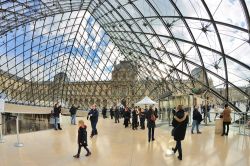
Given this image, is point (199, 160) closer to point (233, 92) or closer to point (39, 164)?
point (39, 164)

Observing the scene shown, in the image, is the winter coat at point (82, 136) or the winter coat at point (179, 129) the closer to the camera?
the winter coat at point (179, 129)

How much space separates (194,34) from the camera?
28.1m

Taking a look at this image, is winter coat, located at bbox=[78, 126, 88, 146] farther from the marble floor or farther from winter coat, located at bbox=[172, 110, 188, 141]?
winter coat, located at bbox=[172, 110, 188, 141]

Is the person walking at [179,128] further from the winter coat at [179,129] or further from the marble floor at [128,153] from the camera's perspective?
the marble floor at [128,153]

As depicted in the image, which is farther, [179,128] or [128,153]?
[128,153]

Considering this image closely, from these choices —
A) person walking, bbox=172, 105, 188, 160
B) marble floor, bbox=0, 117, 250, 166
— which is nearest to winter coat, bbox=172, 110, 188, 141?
person walking, bbox=172, 105, 188, 160

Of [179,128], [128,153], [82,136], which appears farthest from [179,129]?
[82,136]

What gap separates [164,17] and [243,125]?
431 inches

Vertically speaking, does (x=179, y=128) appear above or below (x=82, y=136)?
above

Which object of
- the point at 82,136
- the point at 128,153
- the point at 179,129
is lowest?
the point at 128,153

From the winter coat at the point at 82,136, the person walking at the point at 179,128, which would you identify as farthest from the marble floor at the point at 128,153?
the person walking at the point at 179,128

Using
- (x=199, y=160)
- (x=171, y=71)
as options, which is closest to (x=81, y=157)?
(x=199, y=160)

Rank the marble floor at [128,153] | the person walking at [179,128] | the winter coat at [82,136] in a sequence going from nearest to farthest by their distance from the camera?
the marble floor at [128,153]
the person walking at [179,128]
the winter coat at [82,136]

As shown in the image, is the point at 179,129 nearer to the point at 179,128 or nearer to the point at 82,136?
the point at 179,128
